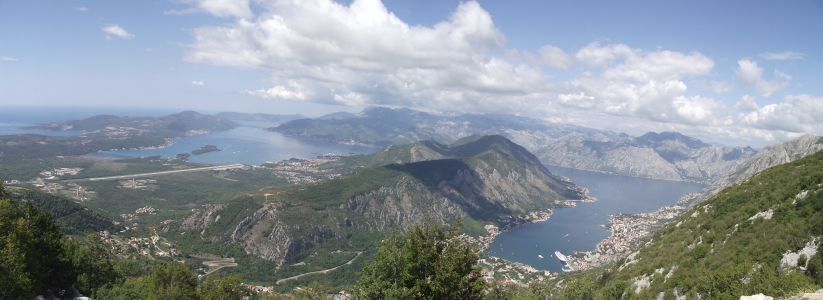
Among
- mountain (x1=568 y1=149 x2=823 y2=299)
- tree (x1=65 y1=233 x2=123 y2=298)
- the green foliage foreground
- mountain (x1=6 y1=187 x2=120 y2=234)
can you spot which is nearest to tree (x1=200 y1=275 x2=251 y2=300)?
the green foliage foreground

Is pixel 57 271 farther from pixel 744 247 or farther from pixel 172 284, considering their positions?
pixel 744 247

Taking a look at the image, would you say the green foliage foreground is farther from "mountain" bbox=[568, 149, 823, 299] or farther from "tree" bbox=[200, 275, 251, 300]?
"mountain" bbox=[568, 149, 823, 299]

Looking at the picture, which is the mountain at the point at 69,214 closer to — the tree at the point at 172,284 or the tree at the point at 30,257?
the tree at the point at 172,284

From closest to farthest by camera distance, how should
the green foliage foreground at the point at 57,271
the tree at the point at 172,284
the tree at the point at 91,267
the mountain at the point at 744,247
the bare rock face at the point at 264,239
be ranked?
the mountain at the point at 744,247 < the green foliage foreground at the point at 57,271 < the tree at the point at 172,284 < the tree at the point at 91,267 < the bare rock face at the point at 264,239

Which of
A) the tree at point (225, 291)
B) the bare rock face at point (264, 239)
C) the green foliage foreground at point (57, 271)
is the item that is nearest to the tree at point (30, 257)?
the green foliage foreground at point (57, 271)

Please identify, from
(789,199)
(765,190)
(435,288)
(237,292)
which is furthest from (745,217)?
(237,292)

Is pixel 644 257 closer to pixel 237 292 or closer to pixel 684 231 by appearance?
pixel 684 231
